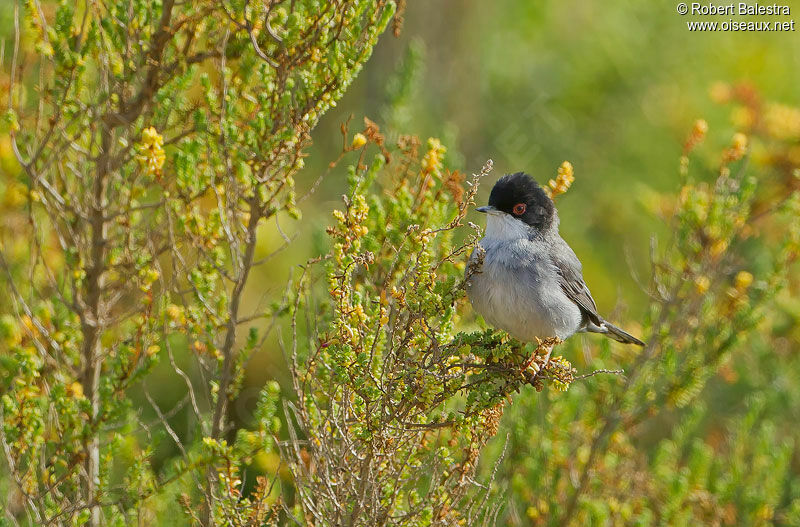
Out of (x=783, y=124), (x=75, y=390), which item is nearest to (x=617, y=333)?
(x=75, y=390)

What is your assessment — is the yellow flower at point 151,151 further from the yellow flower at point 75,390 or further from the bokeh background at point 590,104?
the bokeh background at point 590,104

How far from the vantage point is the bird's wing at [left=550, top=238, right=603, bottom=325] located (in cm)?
370

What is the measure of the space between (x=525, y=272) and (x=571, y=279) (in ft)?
1.31

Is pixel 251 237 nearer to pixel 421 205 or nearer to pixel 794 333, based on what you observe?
pixel 421 205

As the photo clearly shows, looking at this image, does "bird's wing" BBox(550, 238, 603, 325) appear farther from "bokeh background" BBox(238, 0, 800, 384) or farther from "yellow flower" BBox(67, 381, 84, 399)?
"bokeh background" BBox(238, 0, 800, 384)

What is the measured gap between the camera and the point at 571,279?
3775 mm

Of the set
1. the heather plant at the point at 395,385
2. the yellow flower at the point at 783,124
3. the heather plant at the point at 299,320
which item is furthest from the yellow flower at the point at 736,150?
the yellow flower at the point at 783,124

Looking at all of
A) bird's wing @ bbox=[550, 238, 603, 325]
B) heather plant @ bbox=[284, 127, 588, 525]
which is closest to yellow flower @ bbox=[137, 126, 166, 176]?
heather plant @ bbox=[284, 127, 588, 525]

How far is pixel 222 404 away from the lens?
3439mm

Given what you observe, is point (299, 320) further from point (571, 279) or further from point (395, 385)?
point (395, 385)

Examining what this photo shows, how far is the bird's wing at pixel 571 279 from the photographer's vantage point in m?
3.70

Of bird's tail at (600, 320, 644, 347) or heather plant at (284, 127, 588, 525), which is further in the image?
bird's tail at (600, 320, 644, 347)

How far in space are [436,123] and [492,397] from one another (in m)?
6.20

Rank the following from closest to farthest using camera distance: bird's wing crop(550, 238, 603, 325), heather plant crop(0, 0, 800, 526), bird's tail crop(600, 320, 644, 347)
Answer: heather plant crop(0, 0, 800, 526), bird's wing crop(550, 238, 603, 325), bird's tail crop(600, 320, 644, 347)
